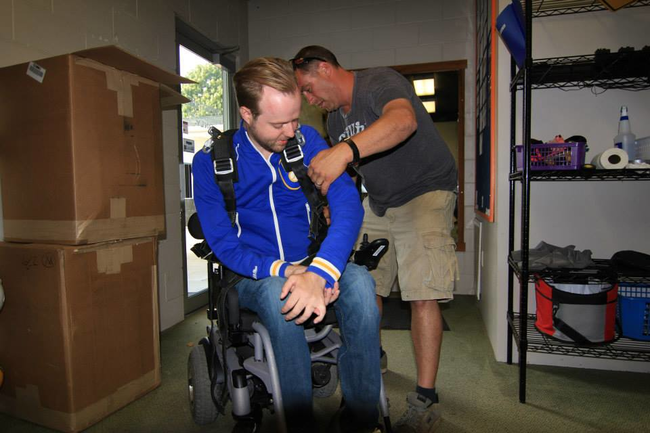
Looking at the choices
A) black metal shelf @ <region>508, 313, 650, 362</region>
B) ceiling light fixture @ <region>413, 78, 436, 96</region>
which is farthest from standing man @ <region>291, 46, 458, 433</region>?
ceiling light fixture @ <region>413, 78, 436, 96</region>

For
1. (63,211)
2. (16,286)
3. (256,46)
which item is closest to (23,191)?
(63,211)

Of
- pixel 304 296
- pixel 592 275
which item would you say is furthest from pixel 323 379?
pixel 592 275

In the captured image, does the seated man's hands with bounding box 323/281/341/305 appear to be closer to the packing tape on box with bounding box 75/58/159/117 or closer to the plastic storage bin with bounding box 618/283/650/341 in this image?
the packing tape on box with bounding box 75/58/159/117

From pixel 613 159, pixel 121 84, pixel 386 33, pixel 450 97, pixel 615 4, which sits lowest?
pixel 613 159

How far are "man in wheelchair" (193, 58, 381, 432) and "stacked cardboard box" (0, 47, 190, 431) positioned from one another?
0.58m

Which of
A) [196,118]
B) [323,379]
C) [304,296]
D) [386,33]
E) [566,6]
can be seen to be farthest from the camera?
[386,33]

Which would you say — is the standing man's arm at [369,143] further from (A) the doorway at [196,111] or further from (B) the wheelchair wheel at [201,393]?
(A) the doorway at [196,111]

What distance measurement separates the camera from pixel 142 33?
268 cm

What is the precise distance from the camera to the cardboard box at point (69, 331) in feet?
5.28

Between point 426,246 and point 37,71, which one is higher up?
point 37,71

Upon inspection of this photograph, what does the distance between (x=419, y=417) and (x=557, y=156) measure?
4.35ft

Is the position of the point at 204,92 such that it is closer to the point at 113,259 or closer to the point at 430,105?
the point at 113,259

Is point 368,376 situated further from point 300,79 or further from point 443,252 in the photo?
point 300,79

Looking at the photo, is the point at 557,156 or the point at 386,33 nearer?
the point at 557,156
